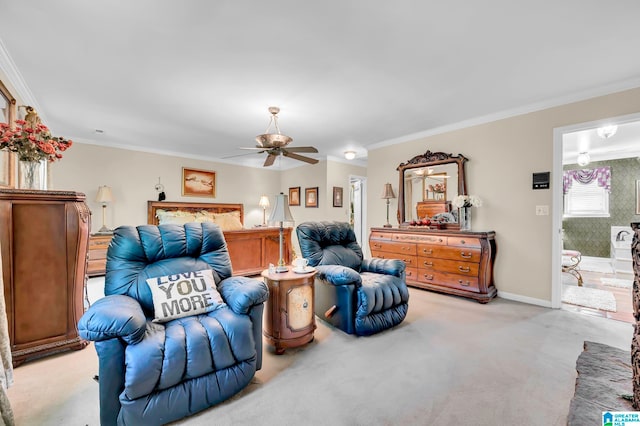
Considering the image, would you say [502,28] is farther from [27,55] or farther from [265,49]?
[27,55]

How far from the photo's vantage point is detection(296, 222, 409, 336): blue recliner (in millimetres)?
2529

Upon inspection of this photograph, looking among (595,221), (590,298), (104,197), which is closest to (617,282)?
(590,298)

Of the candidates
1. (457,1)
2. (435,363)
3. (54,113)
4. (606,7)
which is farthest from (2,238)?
(606,7)

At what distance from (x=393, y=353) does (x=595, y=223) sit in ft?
22.5

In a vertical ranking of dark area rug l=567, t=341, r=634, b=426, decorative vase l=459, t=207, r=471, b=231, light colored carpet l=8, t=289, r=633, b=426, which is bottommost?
light colored carpet l=8, t=289, r=633, b=426

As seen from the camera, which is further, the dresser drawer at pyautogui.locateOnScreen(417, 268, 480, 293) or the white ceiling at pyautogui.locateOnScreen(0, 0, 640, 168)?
the dresser drawer at pyautogui.locateOnScreen(417, 268, 480, 293)

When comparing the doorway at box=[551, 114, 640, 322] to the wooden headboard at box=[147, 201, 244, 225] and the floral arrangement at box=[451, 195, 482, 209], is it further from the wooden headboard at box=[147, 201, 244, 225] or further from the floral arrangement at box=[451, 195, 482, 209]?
the wooden headboard at box=[147, 201, 244, 225]

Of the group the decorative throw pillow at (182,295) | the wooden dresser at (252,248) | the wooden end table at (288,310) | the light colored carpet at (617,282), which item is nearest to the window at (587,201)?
the light colored carpet at (617,282)

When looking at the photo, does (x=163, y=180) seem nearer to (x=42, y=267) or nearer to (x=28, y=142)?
(x=28, y=142)

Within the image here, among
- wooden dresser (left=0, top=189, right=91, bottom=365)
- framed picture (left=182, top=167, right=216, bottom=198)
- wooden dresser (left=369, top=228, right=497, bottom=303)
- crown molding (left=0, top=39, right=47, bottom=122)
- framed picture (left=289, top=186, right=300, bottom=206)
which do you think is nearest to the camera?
wooden dresser (left=0, top=189, right=91, bottom=365)

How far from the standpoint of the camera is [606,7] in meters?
1.82

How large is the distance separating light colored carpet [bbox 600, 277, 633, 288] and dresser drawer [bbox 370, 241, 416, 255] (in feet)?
10.2

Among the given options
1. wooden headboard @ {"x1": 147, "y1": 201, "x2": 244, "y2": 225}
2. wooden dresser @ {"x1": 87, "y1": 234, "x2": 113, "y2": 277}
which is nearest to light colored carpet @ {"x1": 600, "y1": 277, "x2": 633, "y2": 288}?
wooden headboard @ {"x1": 147, "y1": 201, "x2": 244, "y2": 225}

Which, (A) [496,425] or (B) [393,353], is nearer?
(A) [496,425]
